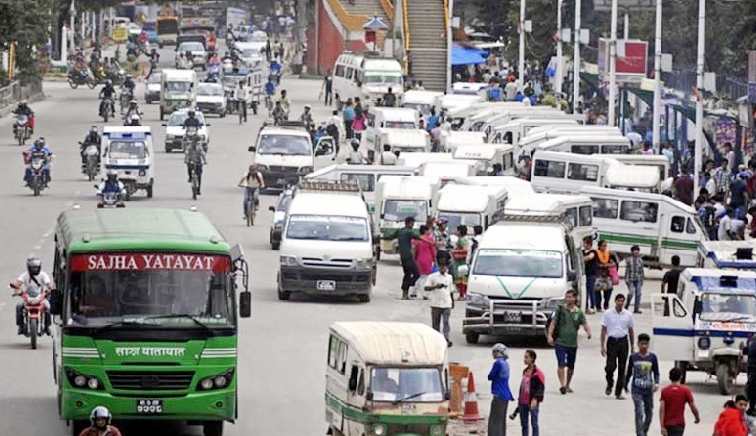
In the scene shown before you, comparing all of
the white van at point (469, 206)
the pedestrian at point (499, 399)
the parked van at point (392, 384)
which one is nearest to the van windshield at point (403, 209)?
the white van at point (469, 206)

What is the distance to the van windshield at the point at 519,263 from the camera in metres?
35.7

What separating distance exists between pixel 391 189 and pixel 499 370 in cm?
2185

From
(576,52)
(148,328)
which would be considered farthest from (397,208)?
(576,52)

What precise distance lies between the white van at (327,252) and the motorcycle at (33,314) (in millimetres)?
7202

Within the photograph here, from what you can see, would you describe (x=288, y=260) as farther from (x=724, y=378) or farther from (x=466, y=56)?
(x=466, y=56)

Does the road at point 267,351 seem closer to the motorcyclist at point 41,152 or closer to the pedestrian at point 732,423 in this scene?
the motorcyclist at point 41,152

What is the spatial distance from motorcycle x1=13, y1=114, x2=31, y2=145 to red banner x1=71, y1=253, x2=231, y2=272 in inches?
1860

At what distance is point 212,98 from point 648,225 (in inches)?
1621

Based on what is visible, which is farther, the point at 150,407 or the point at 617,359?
the point at 617,359

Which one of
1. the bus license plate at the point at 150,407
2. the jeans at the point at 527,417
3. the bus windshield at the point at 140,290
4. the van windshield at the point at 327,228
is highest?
the bus windshield at the point at 140,290

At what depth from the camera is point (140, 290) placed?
2488 cm

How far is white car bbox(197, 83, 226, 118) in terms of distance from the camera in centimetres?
8544

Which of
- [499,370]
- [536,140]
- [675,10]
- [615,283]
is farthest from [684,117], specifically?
[499,370]

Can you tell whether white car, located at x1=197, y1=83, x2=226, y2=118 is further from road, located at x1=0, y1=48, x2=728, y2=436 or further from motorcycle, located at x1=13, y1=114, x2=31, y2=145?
road, located at x1=0, y1=48, x2=728, y2=436
